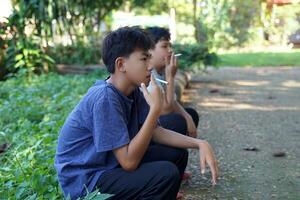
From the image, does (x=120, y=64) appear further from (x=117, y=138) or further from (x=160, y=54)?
(x=160, y=54)

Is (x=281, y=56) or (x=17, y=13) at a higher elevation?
(x=17, y=13)

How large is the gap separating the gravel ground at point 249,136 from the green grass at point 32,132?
41.9 inches

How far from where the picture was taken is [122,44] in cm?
256

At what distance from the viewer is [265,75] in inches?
502

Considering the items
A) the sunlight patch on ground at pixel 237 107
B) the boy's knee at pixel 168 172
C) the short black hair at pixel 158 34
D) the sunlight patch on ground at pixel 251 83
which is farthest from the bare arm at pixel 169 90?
the sunlight patch on ground at pixel 251 83

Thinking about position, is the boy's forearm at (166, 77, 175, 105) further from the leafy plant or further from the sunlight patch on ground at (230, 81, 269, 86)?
the sunlight patch on ground at (230, 81, 269, 86)

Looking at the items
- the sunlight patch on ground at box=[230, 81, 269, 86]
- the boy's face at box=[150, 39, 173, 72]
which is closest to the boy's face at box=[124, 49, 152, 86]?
the boy's face at box=[150, 39, 173, 72]

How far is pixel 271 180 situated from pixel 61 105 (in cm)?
245

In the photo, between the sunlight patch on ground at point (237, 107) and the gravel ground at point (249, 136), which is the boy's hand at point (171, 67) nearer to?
the gravel ground at point (249, 136)

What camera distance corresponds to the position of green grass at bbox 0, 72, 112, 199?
2947 mm

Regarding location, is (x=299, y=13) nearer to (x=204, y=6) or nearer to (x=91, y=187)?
(x=204, y=6)

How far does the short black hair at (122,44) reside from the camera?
8.41 ft

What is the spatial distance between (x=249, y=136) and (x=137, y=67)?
11.0 ft

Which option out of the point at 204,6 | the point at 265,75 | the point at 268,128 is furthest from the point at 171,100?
the point at 204,6
